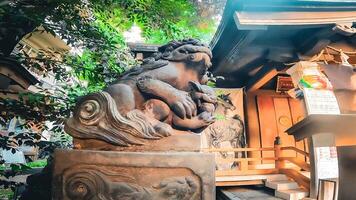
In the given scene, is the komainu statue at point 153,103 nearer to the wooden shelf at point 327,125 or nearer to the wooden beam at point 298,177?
the wooden shelf at point 327,125

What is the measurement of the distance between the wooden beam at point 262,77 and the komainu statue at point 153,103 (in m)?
3.28

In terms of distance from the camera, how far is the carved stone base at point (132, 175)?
1.78m

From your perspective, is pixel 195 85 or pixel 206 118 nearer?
pixel 206 118

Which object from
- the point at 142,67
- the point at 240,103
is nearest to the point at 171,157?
the point at 142,67

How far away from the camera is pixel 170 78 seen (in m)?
2.28

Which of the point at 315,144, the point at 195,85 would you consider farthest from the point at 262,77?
the point at 195,85

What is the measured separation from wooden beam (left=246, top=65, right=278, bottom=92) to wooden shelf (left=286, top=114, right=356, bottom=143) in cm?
192

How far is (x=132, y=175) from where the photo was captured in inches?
71.6

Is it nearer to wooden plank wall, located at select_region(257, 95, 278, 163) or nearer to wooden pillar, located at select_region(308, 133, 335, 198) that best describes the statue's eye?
wooden pillar, located at select_region(308, 133, 335, 198)

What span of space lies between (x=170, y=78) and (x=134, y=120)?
0.59 meters

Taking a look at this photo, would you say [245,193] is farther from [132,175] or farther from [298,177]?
[132,175]

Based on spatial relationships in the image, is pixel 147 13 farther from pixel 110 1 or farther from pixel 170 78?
pixel 170 78

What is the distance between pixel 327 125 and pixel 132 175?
3.10m

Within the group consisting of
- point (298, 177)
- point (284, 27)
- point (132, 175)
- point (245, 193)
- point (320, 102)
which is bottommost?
point (245, 193)
